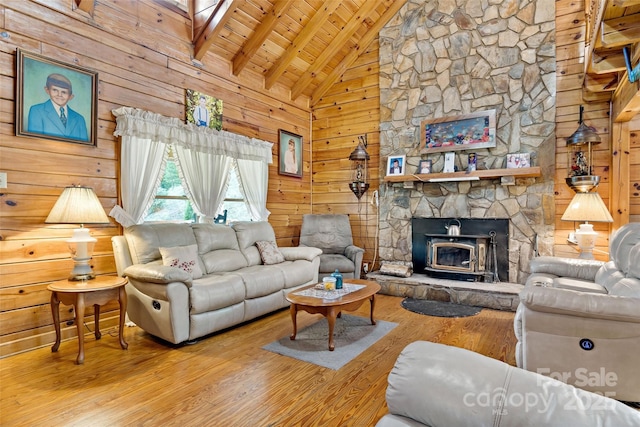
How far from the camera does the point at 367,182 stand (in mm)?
5566

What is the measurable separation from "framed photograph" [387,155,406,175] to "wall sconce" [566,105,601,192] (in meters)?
2.01

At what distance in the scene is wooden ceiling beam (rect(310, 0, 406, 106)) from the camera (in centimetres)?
529

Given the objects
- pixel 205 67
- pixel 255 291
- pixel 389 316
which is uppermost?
pixel 205 67

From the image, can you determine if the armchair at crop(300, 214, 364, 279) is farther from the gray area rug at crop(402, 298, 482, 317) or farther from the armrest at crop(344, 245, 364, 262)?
the gray area rug at crop(402, 298, 482, 317)

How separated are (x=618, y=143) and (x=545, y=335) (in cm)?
298

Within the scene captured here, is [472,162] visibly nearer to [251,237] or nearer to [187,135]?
[251,237]

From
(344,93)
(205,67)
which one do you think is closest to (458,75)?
(344,93)

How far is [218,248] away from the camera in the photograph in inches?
153

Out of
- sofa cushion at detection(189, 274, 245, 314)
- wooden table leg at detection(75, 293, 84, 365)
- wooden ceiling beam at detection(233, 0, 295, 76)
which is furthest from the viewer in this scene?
wooden ceiling beam at detection(233, 0, 295, 76)

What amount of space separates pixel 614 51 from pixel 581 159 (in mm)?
1283

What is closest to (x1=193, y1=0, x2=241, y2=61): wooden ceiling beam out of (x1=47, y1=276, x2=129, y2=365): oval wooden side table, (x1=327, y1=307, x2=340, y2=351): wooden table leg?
(x1=47, y1=276, x2=129, y2=365): oval wooden side table

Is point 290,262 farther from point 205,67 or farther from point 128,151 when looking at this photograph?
point 205,67

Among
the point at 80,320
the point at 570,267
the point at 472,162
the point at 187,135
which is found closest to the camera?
the point at 80,320

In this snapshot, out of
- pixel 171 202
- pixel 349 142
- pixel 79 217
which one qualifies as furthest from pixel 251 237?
pixel 349 142
